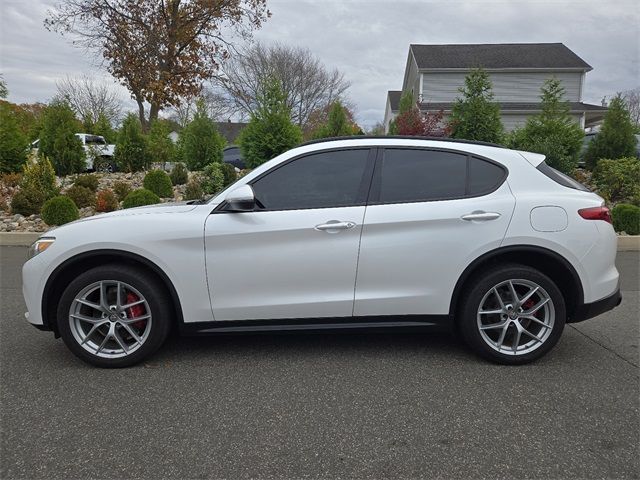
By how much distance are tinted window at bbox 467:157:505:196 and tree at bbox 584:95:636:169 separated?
10.5 m

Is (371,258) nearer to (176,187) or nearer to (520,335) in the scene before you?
(520,335)

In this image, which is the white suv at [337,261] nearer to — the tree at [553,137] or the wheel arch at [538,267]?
the wheel arch at [538,267]

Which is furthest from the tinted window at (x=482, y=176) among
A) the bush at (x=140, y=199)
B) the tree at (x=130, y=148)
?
the tree at (x=130, y=148)

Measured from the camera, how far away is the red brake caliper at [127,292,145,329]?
3.37 meters

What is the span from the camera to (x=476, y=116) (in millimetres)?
11297

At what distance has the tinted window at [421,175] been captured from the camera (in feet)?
11.2

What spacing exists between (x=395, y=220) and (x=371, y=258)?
12.8 inches

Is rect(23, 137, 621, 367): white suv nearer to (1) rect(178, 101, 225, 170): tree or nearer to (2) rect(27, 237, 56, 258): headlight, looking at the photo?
(2) rect(27, 237, 56, 258): headlight

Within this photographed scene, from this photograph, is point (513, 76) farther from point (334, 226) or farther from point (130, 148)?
point (334, 226)

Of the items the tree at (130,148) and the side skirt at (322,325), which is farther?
the tree at (130,148)

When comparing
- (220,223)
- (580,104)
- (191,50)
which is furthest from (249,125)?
(580,104)

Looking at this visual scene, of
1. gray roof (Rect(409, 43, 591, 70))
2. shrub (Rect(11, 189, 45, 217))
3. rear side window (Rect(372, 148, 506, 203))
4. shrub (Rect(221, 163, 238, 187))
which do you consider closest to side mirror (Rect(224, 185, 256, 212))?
rear side window (Rect(372, 148, 506, 203))

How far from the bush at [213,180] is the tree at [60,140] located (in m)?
4.08

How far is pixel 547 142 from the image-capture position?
10.8 meters
